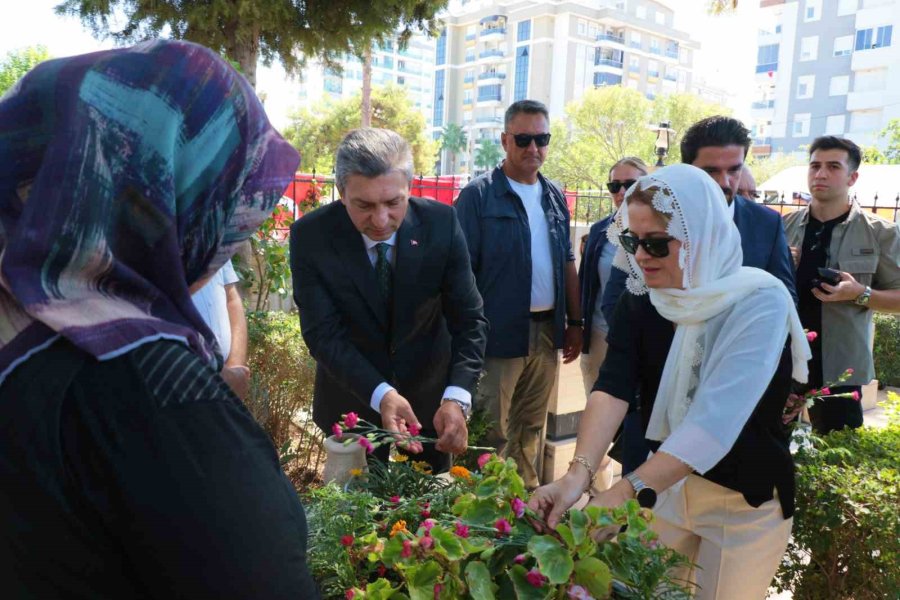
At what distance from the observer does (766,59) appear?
8688 centimetres

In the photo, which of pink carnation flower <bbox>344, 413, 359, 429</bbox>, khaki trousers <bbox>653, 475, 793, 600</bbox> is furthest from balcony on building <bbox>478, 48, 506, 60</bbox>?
pink carnation flower <bbox>344, 413, 359, 429</bbox>

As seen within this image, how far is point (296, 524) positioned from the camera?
828 mm

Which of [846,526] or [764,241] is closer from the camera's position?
[846,526]

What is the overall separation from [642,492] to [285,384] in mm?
3039

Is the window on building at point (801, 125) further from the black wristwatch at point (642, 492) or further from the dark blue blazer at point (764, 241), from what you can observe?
the black wristwatch at point (642, 492)

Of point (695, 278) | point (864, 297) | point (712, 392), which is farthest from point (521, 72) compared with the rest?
point (712, 392)

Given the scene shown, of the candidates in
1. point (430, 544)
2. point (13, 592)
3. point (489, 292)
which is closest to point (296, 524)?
point (13, 592)

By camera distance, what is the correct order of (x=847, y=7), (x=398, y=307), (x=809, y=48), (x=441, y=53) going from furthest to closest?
(x=441, y=53), (x=809, y=48), (x=847, y=7), (x=398, y=307)

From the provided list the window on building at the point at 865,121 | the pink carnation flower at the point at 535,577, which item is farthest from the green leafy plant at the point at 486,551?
the window on building at the point at 865,121

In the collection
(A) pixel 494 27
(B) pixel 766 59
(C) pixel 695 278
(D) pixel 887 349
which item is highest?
(A) pixel 494 27

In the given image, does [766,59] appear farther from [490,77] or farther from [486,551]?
[486,551]

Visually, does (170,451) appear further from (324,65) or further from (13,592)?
(324,65)

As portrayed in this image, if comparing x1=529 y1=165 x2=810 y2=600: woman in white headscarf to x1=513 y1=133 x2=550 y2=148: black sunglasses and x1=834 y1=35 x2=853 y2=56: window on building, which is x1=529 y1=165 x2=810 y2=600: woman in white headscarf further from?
x1=834 y1=35 x2=853 y2=56: window on building

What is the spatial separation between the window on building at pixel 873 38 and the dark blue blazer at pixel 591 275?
70918 mm
